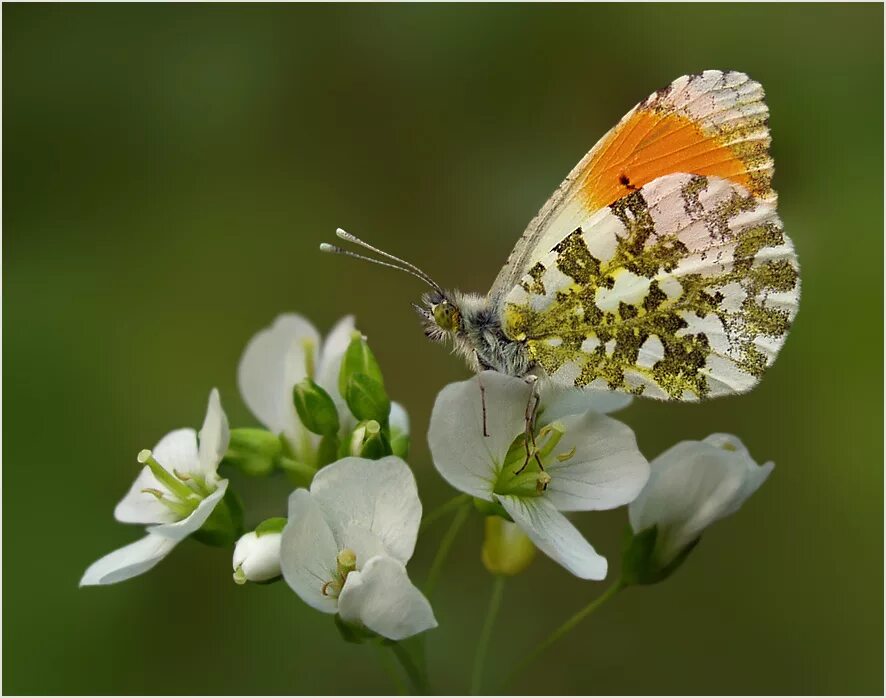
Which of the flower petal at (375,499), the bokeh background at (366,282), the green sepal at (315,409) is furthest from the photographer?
the bokeh background at (366,282)

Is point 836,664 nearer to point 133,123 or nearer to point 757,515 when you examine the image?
point 757,515

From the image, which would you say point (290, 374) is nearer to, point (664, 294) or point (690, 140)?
point (664, 294)

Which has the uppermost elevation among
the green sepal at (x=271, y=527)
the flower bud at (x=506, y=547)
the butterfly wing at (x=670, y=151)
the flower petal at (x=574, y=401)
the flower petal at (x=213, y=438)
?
the butterfly wing at (x=670, y=151)

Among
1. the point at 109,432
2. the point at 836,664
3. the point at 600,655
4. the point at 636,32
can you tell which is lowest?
the point at 836,664

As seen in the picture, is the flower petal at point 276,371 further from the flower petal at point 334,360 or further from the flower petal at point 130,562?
the flower petal at point 130,562

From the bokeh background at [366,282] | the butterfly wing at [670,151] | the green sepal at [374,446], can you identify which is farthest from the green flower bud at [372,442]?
the bokeh background at [366,282]

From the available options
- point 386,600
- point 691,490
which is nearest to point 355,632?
point 386,600

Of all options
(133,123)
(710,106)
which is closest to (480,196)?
(133,123)
